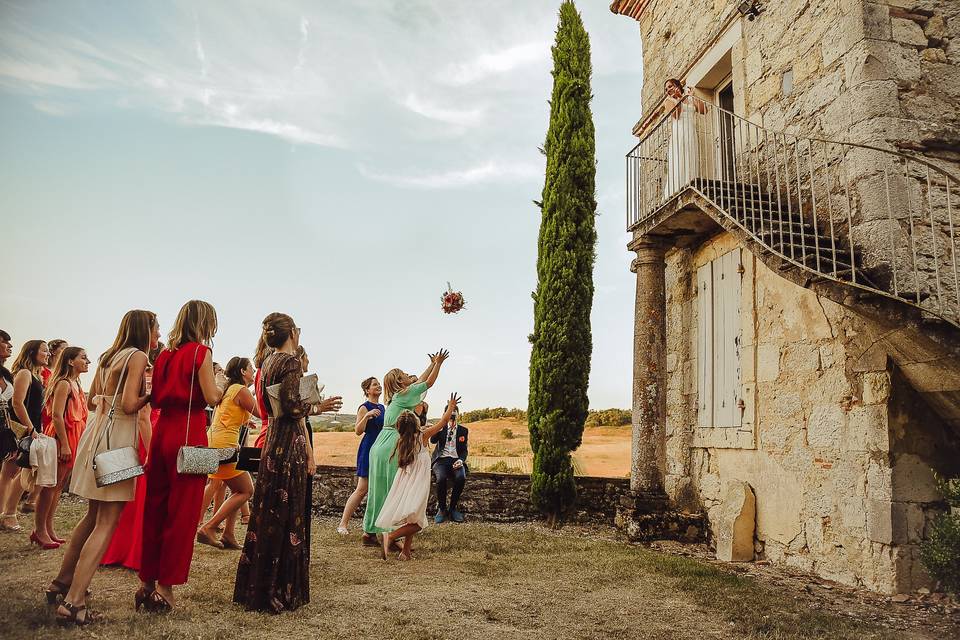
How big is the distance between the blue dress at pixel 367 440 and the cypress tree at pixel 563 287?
309 centimetres

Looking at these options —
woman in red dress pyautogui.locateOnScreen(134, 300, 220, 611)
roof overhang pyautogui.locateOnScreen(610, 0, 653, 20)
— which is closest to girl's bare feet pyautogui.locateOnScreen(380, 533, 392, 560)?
woman in red dress pyautogui.locateOnScreen(134, 300, 220, 611)

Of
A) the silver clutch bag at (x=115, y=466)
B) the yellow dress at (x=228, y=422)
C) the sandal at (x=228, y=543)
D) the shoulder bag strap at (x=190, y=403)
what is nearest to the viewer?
the silver clutch bag at (x=115, y=466)

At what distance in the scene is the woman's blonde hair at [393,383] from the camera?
6.80 metres

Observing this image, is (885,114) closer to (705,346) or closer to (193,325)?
(705,346)

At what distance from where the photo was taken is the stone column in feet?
29.3

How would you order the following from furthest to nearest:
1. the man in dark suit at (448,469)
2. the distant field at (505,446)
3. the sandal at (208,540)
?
the distant field at (505,446) → the man in dark suit at (448,469) → the sandal at (208,540)

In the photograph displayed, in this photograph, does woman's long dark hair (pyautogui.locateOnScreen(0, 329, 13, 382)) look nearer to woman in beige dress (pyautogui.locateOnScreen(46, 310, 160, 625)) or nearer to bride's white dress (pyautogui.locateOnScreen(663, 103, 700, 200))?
woman in beige dress (pyautogui.locateOnScreen(46, 310, 160, 625))

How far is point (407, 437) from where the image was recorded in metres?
6.50

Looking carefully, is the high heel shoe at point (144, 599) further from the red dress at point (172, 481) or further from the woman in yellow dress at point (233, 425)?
the woman in yellow dress at point (233, 425)

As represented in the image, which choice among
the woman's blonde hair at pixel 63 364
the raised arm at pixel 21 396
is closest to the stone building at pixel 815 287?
the woman's blonde hair at pixel 63 364

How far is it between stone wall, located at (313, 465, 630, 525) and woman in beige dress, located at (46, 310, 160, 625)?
5.97m

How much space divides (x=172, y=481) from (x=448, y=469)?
18.4 feet

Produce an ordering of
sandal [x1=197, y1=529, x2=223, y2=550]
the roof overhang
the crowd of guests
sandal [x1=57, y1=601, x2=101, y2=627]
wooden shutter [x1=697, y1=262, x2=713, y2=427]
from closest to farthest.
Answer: sandal [x1=57, y1=601, x2=101, y2=627] → the crowd of guests → sandal [x1=197, y1=529, x2=223, y2=550] → wooden shutter [x1=697, y1=262, x2=713, y2=427] → the roof overhang

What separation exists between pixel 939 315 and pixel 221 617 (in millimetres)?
5178
